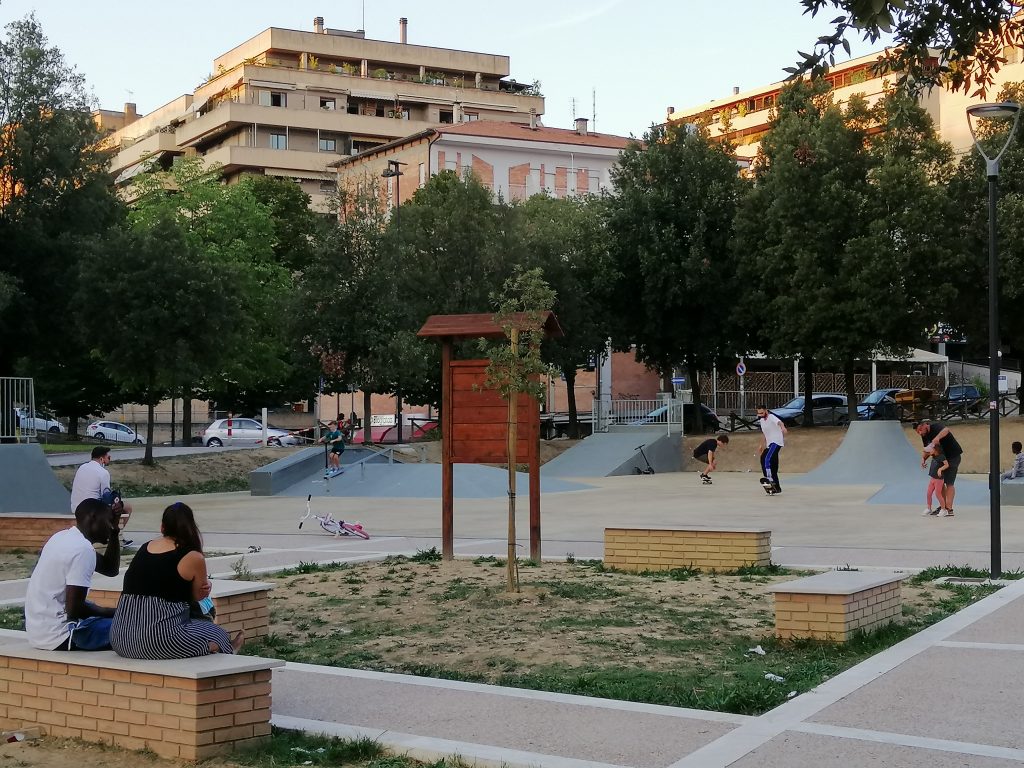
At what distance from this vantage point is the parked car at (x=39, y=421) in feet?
81.3

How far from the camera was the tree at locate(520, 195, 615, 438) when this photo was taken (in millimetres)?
40781

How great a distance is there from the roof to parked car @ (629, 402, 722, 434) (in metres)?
26.8

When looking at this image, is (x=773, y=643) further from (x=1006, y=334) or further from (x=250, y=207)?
(x=250, y=207)

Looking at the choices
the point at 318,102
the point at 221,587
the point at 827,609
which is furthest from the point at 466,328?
the point at 318,102

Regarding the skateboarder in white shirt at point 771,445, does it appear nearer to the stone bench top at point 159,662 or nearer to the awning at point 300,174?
the stone bench top at point 159,662

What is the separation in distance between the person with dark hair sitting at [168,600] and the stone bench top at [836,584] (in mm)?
4275

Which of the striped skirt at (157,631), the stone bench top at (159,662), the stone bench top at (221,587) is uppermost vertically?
the striped skirt at (157,631)

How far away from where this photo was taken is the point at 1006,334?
4094 centimetres

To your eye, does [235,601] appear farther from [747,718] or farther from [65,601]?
[747,718]

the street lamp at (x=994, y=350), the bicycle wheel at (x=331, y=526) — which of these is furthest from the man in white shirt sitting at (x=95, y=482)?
the street lamp at (x=994, y=350)

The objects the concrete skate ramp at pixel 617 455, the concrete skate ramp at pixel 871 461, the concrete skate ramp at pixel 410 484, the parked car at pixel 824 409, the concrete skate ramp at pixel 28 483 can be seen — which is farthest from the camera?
the parked car at pixel 824 409

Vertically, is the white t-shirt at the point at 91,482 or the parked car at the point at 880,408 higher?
the parked car at the point at 880,408

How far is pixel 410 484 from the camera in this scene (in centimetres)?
2770

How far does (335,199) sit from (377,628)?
108ft
